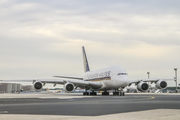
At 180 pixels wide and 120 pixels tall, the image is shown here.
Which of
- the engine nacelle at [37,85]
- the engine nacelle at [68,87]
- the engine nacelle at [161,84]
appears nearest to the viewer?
the engine nacelle at [68,87]

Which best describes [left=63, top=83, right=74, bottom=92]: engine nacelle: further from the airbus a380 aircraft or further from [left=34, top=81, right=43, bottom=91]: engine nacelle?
[left=34, top=81, right=43, bottom=91]: engine nacelle

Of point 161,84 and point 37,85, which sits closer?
point 37,85

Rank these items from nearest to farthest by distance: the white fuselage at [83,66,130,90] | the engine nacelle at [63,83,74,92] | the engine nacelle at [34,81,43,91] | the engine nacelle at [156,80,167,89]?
the white fuselage at [83,66,130,90] → the engine nacelle at [63,83,74,92] → the engine nacelle at [34,81,43,91] → the engine nacelle at [156,80,167,89]

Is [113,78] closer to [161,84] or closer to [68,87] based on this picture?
[68,87]

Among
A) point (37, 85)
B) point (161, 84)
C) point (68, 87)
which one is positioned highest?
point (161, 84)

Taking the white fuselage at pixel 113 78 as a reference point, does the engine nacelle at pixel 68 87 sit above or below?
below

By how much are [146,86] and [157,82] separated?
2.81 metres

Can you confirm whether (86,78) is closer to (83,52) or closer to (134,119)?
(83,52)

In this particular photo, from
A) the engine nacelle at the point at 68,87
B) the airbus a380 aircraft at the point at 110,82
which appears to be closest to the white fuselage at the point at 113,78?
the airbus a380 aircraft at the point at 110,82

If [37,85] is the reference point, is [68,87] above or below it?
below

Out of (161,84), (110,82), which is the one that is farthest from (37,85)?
(161,84)

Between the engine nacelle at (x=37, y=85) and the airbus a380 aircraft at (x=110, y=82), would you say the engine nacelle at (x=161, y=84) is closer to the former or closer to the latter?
the airbus a380 aircraft at (x=110, y=82)

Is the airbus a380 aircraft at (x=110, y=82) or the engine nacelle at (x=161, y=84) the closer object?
the airbus a380 aircraft at (x=110, y=82)

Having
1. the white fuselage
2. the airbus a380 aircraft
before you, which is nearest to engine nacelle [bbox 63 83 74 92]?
the airbus a380 aircraft
